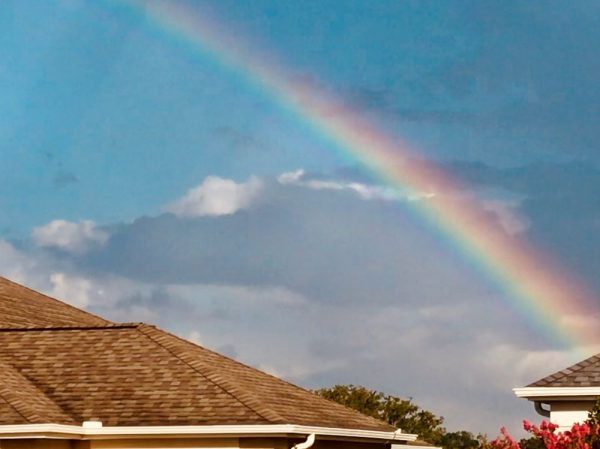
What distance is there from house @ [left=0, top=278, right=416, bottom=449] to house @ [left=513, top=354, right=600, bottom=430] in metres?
2.93

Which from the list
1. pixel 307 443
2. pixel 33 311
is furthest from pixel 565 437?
pixel 33 311

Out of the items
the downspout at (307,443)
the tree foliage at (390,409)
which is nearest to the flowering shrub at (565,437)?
the downspout at (307,443)

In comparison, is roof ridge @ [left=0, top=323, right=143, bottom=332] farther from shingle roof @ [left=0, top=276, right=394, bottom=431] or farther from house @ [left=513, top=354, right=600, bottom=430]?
house @ [left=513, top=354, right=600, bottom=430]

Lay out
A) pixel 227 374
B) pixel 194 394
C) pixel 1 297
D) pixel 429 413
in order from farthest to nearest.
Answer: pixel 429 413
pixel 1 297
pixel 227 374
pixel 194 394

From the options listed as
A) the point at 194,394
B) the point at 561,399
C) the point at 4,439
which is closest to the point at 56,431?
the point at 4,439

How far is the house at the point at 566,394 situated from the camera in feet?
70.0

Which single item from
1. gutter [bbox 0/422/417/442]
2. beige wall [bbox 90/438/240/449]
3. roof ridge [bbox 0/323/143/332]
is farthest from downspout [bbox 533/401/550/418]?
roof ridge [bbox 0/323/143/332]

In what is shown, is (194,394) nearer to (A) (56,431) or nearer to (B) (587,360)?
(A) (56,431)

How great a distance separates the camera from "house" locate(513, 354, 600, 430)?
21328 millimetres

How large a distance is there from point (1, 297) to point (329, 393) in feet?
130

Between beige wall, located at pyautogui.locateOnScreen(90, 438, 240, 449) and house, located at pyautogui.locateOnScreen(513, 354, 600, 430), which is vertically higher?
house, located at pyautogui.locateOnScreen(513, 354, 600, 430)

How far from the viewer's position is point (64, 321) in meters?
29.1

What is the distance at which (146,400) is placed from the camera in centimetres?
2061

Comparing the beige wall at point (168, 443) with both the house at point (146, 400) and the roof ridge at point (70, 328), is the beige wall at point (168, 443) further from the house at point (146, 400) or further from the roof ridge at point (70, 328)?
the roof ridge at point (70, 328)
